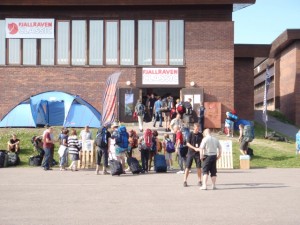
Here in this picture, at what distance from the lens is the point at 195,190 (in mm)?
13953

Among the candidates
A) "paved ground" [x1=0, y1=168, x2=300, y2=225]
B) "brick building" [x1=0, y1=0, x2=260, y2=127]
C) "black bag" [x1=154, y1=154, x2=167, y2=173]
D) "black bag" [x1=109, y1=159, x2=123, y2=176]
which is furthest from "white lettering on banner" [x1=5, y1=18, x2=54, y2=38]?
"black bag" [x1=109, y1=159, x2=123, y2=176]

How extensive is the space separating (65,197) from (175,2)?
21251 millimetres

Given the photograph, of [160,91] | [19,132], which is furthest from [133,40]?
[19,132]

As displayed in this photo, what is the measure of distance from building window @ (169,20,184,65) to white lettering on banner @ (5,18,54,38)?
6750 millimetres

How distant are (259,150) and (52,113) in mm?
11256

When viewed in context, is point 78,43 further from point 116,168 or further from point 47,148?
point 116,168

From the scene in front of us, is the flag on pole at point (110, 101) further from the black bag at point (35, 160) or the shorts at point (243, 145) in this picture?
the shorts at point (243, 145)

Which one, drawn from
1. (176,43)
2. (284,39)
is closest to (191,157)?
(176,43)

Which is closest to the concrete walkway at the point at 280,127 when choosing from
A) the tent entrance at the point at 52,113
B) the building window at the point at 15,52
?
the tent entrance at the point at 52,113

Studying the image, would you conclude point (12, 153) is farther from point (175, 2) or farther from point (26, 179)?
point (175, 2)

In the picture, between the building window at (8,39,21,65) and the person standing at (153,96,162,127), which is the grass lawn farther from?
the building window at (8,39,21,65)

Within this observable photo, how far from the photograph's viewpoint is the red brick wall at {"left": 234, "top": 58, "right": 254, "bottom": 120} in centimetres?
3888

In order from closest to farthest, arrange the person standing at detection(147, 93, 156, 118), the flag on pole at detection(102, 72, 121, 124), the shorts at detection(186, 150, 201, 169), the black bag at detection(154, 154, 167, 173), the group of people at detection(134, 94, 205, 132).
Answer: the shorts at detection(186, 150, 201, 169) → the black bag at detection(154, 154, 167, 173) → the flag on pole at detection(102, 72, 121, 124) → the group of people at detection(134, 94, 205, 132) → the person standing at detection(147, 93, 156, 118)

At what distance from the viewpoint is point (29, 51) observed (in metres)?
33.2
